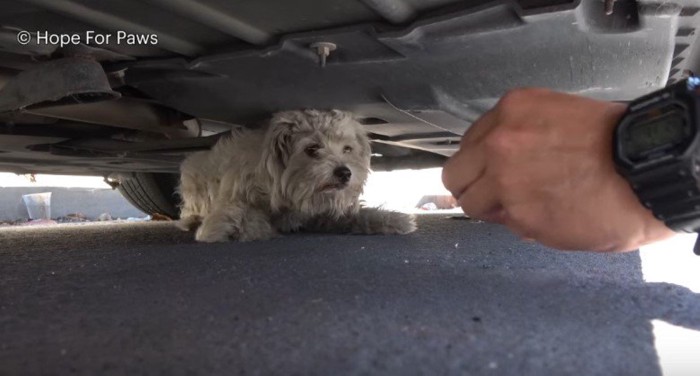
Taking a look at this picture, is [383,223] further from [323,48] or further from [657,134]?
[657,134]

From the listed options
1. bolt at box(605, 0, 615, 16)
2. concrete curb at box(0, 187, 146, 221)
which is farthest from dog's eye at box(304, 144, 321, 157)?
concrete curb at box(0, 187, 146, 221)

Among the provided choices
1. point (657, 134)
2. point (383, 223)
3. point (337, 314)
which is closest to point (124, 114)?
point (383, 223)

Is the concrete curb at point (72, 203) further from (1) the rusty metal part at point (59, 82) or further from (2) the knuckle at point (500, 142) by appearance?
(2) the knuckle at point (500, 142)

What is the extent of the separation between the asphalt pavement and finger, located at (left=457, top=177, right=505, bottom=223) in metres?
0.14

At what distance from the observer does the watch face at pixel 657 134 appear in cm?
70

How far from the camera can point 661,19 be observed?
1184mm

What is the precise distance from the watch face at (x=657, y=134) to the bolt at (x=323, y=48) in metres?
0.84

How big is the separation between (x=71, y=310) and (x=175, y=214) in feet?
10.0

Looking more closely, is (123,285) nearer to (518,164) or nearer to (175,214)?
(518,164)

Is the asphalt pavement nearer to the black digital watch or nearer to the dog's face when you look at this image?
the black digital watch

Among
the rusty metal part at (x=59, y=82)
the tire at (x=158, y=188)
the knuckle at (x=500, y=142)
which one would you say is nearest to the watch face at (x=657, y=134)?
the knuckle at (x=500, y=142)

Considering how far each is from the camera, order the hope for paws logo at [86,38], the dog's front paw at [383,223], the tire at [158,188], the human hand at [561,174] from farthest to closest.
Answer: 1. the tire at [158,188]
2. the dog's front paw at [383,223]
3. the hope for paws logo at [86,38]
4. the human hand at [561,174]

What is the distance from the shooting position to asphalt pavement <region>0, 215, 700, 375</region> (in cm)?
65

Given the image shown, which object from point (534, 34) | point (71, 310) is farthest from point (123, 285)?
point (534, 34)
